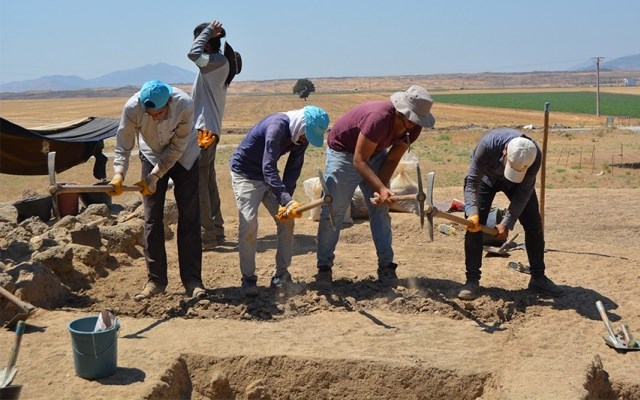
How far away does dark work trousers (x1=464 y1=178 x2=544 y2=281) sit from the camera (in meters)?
5.52

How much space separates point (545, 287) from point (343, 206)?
5.43ft

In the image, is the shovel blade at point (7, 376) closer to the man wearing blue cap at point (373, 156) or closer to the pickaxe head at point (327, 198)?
the pickaxe head at point (327, 198)

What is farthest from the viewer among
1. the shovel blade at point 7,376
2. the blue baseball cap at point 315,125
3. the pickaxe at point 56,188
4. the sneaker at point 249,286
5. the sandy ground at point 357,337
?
the sneaker at point 249,286

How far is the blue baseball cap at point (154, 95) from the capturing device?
16.3 ft

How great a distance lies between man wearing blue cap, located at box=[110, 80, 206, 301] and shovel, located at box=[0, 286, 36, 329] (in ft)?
2.92

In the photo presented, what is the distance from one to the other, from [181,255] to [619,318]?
320 centimetres

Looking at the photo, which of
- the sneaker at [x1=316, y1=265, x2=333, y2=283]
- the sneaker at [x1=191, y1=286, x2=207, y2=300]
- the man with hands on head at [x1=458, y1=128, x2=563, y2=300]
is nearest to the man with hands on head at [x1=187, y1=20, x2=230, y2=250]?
the sneaker at [x1=191, y1=286, x2=207, y2=300]

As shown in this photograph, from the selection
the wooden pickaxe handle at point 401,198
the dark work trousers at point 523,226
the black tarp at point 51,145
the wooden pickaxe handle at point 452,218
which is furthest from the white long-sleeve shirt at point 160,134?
the black tarp at point 51,145

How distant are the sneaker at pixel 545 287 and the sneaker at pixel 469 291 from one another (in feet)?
1.50

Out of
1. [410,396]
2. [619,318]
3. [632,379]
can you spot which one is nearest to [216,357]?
[410,396]

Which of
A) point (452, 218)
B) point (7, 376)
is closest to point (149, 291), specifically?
point (7, 376)

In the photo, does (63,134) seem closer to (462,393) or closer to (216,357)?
(216,357)

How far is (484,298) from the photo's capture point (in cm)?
557

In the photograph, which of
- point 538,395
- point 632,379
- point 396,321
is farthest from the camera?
point 396,321
